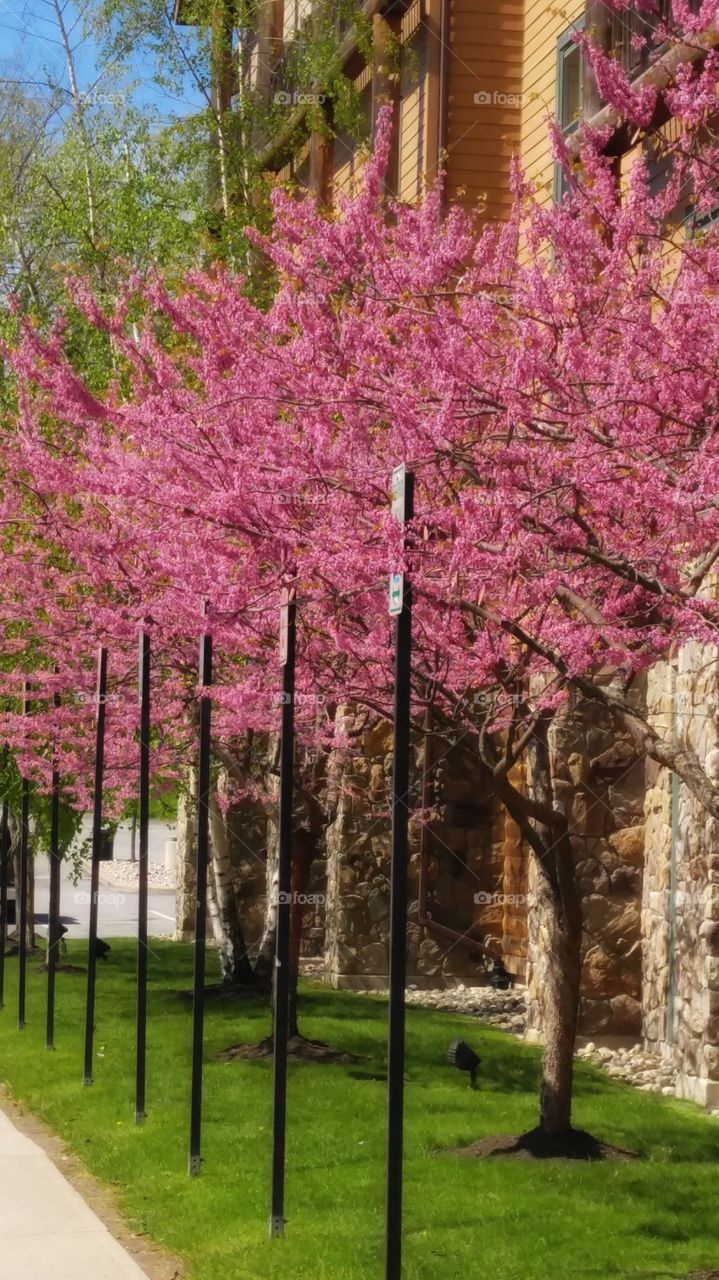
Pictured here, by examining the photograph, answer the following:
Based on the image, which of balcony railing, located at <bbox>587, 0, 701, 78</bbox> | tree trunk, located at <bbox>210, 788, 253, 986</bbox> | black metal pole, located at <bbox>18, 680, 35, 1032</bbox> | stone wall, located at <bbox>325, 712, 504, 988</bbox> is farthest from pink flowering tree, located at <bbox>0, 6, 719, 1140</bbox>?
stone wall, located at <bbox>325, 712, 504, 988</bbox>

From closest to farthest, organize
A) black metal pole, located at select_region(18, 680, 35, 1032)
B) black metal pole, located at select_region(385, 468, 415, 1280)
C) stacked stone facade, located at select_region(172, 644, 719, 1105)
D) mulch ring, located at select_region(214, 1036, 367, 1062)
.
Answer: black metal pole, located at select_region(385, 468, 415, 1280), stacked stone facade, located at select_region(172, 644, 719, 1105), mulch ring, located at select_region(214, 1036, 367, 1062), black metal pole, located at select_region(18, 680, 35, 1032)

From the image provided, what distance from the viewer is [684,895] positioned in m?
14.9

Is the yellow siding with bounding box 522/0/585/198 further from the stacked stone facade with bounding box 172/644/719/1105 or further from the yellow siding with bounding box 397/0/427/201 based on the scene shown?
the stacked stone facade with bounding box 172/644/719/1105

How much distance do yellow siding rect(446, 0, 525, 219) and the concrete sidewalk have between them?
14772 millimetres

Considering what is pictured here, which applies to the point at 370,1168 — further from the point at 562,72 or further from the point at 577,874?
the point at 562,72

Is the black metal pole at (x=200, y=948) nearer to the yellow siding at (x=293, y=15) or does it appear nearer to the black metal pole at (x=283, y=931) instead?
the black metal pole at (x=283, y=931)

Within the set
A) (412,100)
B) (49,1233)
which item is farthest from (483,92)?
(49,1233)

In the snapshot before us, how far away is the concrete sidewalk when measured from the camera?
847 centimetres

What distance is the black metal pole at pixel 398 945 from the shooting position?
7.09 m

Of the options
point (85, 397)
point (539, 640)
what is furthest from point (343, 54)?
point (539, 640)

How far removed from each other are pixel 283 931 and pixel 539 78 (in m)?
14.9

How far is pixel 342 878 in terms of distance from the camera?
22.9m

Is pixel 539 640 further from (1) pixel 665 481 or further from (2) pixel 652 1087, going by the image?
(2) pixel 652 1087

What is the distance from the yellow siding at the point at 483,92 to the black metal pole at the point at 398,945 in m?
16.4
